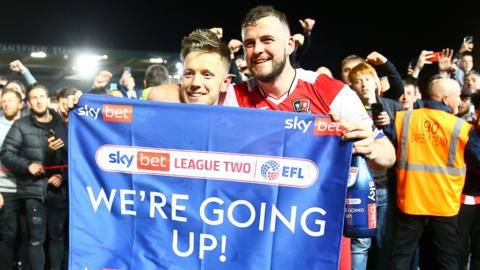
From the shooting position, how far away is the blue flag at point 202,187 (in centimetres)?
205

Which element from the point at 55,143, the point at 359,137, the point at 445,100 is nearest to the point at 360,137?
the point at 359,137

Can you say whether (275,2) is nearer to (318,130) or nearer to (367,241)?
(367,241)

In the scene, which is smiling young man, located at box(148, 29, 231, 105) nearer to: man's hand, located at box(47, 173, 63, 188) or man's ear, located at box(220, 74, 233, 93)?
man's ear, located at box(220, 74, 233, 93)

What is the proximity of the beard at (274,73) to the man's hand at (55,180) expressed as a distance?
2.73m

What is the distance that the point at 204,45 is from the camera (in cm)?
244

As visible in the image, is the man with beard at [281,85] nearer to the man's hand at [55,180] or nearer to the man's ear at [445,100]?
the man's ear at [445,100]

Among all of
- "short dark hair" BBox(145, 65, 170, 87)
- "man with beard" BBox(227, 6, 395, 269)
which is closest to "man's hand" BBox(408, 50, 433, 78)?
"short dark hair" BBox(145, 65, 170, 87)

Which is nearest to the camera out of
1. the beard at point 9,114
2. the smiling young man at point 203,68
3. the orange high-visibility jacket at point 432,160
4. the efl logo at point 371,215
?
the efl logo at point 371,215

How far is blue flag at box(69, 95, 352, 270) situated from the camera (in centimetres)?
205

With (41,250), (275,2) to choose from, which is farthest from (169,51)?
(41,250)

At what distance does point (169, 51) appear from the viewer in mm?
16875

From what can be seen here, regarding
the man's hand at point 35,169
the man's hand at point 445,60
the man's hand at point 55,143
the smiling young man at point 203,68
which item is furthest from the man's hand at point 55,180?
the man's hand at point 445,60

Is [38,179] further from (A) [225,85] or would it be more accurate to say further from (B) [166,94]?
(A) [225,85]

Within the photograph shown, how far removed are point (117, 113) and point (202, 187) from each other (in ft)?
1.60
